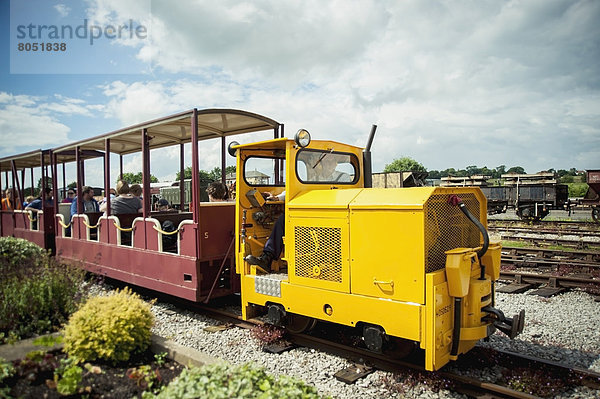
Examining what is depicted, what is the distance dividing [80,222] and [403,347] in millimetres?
7866

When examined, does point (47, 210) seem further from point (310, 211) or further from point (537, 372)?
point (537, 372)

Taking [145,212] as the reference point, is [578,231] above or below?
below

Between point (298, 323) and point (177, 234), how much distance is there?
2.87 m

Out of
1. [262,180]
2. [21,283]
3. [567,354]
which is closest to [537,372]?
[567,354]

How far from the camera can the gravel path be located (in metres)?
4.26

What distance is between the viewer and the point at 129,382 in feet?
11.0

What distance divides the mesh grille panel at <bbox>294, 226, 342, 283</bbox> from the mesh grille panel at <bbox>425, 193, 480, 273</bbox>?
3.25ft

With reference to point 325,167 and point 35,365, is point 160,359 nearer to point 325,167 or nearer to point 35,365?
point 35,365

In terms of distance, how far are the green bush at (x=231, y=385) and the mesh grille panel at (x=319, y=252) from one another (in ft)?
5.99

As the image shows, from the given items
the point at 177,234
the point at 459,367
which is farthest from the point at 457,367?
the point at 177,234

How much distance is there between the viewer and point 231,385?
9.17 ft

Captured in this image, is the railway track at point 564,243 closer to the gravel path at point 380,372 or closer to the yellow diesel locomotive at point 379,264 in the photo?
the gravel path at point 380,372

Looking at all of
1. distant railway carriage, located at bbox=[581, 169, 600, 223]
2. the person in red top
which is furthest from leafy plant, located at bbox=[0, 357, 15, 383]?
distant railway carriage, located at bbox=[581, 169, 600, 223]

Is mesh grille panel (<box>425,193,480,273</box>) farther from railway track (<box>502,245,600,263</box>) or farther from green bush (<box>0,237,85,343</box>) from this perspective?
railway track (<box>502,245,600,263</box>)
